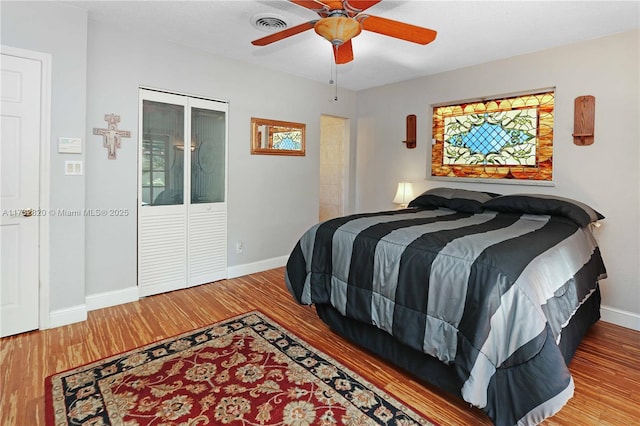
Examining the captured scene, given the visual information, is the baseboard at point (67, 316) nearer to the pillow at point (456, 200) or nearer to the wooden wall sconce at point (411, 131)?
the pillow at point (456, 200)

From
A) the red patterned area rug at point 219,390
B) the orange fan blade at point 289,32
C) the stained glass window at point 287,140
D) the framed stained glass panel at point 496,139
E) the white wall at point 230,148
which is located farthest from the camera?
the stained glass window at point 287,140

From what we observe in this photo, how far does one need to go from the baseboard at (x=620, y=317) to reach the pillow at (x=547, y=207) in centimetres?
83

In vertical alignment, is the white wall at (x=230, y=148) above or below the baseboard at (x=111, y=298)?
above

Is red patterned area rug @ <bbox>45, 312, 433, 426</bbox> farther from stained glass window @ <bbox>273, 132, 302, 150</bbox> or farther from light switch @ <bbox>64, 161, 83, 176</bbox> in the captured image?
stained glass window @ <bbox>273, 132, 302, 150</bbox>

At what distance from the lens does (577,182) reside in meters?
3.19

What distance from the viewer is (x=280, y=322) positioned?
284 centimetres

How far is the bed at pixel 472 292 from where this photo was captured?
60.2 inches

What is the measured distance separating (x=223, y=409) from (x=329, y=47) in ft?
10.5

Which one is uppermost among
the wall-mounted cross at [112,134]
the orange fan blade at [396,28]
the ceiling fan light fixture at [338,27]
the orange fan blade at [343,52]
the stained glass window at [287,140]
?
the orange fan blade at [343,52]

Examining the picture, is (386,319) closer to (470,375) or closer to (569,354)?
(470,375)

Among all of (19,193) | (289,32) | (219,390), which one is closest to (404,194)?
(289,32)

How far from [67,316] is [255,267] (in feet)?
6.37

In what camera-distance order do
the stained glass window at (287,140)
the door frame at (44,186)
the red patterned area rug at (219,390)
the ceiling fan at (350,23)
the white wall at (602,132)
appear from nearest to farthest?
1. the red patterned area rug at (219,390)
2. the ceiling fan at (350,23)
3. the door frame at (44,186)
4. the white wall at (602,132)
5. the stained glass window at (287,140)

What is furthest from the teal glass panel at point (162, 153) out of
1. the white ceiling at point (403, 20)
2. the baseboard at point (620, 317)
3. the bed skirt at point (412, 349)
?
the baseboard at point (620, 317)
